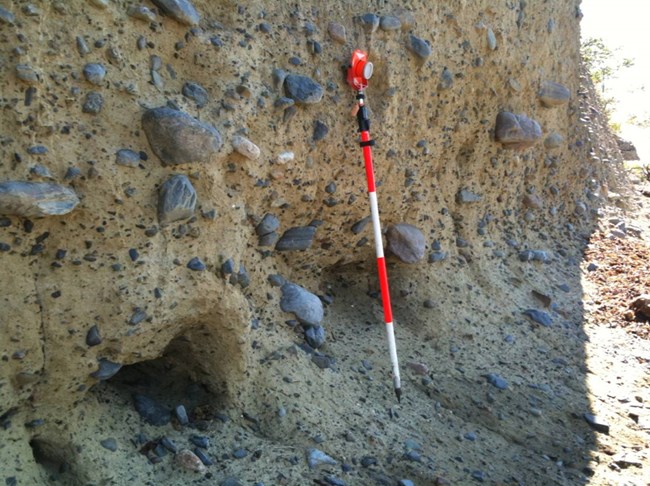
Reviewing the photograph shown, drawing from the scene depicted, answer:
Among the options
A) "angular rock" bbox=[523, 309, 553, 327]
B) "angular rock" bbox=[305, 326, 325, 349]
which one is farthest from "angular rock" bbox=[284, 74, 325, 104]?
"angular rock" bbox=[523, 309, 553, 327]

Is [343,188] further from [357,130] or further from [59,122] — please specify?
[59,122]

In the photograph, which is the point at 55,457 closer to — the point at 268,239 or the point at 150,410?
the point at 150,410

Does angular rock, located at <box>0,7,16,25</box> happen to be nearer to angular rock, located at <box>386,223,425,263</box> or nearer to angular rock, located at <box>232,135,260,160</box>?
angular rock, located at <box>232,135,260,160</box>

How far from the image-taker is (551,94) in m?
4.46

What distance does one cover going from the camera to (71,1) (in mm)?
2160

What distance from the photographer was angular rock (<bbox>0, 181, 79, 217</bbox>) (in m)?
1.92

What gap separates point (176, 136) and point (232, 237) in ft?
1.61

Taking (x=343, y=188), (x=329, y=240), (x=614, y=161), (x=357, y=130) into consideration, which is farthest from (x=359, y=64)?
(x=614, y=161)

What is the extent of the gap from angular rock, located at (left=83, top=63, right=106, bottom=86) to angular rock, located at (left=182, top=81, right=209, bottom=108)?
1.20 ft

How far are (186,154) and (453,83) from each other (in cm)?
196

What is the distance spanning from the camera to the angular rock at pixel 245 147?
8.41 ft

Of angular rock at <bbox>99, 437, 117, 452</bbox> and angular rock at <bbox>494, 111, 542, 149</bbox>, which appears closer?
angular rock at <bbox>99, 437, 117, 452</bbox>

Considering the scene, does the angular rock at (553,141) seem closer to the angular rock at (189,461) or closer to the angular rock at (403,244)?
the angular rock at (403,244)

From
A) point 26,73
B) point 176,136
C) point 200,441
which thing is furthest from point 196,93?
point 200,441
